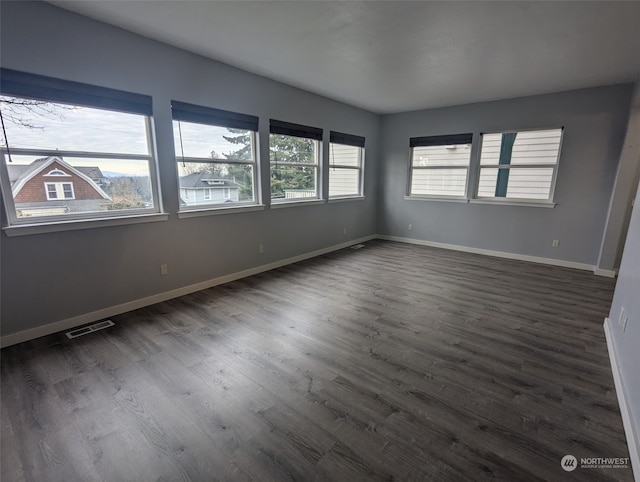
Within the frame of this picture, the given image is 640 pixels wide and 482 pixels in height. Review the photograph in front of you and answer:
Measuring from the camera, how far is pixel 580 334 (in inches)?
105

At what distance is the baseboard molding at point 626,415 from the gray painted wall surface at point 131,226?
3.76 m

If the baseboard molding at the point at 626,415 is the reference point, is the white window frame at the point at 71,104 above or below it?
above

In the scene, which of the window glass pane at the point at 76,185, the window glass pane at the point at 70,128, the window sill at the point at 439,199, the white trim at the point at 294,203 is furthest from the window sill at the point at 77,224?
the window sill at the point at 439,199

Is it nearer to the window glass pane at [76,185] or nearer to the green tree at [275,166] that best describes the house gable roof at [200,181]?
the green tree at [275,166]

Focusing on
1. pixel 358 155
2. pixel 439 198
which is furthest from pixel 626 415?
pixel 358 155

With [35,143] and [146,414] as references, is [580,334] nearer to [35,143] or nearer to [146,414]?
[146,414]

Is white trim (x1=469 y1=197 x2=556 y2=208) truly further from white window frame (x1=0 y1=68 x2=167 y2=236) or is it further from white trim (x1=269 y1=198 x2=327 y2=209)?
white window frame (x1=0 y1=68 x2=167 y2=236)

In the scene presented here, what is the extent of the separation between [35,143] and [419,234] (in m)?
5.84

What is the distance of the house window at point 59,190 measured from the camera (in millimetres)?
2519

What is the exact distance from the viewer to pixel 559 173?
4574 mm

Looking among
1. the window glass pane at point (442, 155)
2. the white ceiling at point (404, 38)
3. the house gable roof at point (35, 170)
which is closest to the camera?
the white ceiling at point (404, 38)

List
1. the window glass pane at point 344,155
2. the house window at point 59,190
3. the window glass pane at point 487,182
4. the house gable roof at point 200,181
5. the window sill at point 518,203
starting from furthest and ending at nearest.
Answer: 1. the window glass pane at point 344,155
2. the window glass pane at point 487,182
3. the window sill at point 518,203
4. the house gable roof at point 200,181
5. the house window at point 59,190

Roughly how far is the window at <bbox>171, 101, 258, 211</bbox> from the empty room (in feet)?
0.09

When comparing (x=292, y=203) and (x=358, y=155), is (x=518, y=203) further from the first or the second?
(x=292, y=203)
